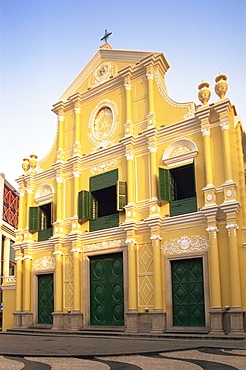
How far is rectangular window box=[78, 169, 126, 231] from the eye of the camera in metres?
17.4

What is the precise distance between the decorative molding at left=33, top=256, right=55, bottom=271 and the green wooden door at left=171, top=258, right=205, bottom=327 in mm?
6774

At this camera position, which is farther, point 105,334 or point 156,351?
point 105,334

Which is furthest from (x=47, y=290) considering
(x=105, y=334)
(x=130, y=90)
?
(x=130, y=90)

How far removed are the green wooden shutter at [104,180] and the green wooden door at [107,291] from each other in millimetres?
3027

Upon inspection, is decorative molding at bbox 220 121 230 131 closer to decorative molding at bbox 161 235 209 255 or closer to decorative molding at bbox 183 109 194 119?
decorative molding at bbox 183 109 194 119

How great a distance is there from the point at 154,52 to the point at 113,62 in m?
2.52

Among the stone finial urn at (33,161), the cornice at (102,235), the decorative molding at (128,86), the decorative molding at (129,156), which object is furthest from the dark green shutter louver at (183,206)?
the stone finial urn at (33,161)

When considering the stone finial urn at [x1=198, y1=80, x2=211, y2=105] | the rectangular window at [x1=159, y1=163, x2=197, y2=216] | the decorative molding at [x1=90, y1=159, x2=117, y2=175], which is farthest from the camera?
the decorative molding at [x1=90, y1=159, x2=117, y2=175]

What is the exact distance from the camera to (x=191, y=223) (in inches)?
609

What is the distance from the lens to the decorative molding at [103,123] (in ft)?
63.2

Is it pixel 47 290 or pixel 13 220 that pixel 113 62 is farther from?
→ pixel 13 220

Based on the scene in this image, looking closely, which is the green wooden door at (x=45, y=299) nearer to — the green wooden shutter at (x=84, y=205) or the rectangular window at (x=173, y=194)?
the green wooden shutter at (x=84, y=205)

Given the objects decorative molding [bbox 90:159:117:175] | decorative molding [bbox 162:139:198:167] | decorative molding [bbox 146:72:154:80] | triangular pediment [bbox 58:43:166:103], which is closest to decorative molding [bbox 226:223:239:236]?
decorative molding [bbox 162:139:198:167]

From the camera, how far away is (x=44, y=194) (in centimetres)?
2130
